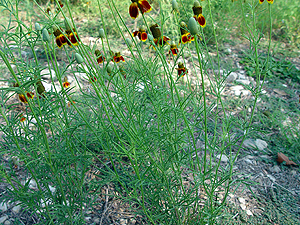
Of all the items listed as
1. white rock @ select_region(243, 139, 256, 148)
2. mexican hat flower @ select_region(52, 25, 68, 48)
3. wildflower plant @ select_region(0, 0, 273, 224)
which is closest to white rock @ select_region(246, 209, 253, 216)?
wildflower plant @ select_region(0, 0, 273, 224)

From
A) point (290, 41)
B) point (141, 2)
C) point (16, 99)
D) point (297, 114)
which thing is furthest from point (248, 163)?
point (290, 41)

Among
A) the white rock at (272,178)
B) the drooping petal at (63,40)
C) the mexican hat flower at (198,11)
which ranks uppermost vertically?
the drooping petal at (63,40)

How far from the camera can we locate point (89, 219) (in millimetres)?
1728

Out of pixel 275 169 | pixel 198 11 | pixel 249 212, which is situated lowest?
pixel 275 169

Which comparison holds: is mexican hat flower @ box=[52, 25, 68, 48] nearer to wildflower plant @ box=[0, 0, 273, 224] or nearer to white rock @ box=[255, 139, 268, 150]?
wildflower plant @ box=[0, 0, 273, 224]

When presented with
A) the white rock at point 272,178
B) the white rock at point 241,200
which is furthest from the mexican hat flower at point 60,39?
the white rock at point 272,178

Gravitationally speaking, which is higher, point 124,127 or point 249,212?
point 124,127

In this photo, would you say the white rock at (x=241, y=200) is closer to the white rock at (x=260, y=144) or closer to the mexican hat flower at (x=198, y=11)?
the white rock at (x=260, y=144)

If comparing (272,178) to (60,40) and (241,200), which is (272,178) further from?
(60,40)

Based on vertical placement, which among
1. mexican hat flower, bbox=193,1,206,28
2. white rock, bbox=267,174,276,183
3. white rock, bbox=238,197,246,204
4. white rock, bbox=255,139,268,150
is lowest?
white rock, bbox=267,174,276,183

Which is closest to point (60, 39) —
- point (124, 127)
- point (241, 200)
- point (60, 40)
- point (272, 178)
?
point (60, 40)

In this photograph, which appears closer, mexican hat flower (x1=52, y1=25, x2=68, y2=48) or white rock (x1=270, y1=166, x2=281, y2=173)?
mexican hat flower (x1=52, y1=25, x2=68, y2=48)

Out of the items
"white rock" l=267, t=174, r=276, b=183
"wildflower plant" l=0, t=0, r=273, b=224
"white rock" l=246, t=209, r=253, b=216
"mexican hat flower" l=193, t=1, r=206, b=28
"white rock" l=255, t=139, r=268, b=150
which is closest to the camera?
"wildflower plant" l=0, t=0, r=273, b=224

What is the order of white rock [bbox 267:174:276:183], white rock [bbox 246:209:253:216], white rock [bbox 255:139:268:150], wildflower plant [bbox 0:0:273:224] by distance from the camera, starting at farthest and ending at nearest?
white rock [bbox 255:139:268:150]
white rock [bbox 267:174:276:183]
white rock [bbox 246:209:253:216]
wildflower plant [bbox 0:0:273:224]
